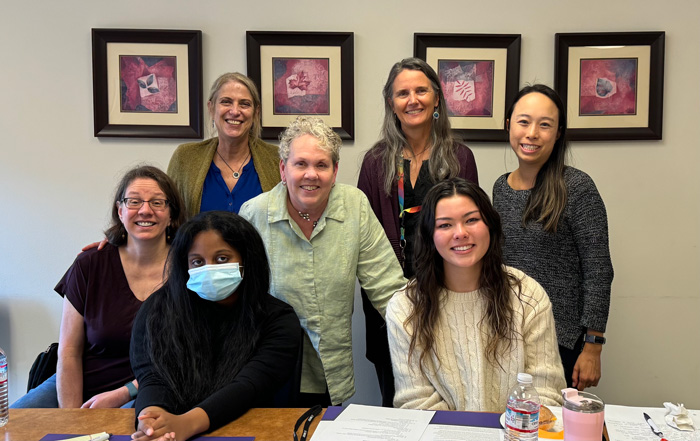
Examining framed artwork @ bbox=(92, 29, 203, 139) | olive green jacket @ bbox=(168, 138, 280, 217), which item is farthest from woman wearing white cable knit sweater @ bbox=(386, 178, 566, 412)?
framed artwork @ bbox=(92, 29, 203, 139)

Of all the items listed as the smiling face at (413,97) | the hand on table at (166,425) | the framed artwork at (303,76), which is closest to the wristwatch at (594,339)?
the smiling face at (413,97)

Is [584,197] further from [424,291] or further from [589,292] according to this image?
[424,291]

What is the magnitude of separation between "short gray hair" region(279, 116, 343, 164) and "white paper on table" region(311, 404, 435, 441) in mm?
895

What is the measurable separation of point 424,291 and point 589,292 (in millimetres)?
655

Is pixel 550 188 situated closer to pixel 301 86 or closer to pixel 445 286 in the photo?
pixel 445 286

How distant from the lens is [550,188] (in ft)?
6.69

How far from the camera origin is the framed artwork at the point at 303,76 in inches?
113

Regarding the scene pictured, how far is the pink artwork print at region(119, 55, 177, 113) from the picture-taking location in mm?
2918

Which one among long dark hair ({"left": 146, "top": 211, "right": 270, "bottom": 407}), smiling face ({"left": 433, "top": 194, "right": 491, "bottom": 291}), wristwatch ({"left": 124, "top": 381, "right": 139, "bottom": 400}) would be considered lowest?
wristwatch ({"left": 124, "top": 381, "right": 139, "bottom": 400})

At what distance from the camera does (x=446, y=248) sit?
178cm

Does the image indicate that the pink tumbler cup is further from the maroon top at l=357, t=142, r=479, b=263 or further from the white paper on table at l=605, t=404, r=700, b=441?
the maroon top at l=357, t=142, r=479, b=263

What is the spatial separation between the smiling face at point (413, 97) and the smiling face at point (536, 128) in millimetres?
369

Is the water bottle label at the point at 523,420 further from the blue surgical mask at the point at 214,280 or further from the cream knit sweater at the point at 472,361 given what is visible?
the blue surgical mask at the point at 214,280

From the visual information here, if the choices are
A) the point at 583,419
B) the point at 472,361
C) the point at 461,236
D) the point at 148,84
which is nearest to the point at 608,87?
the point at 461,236
